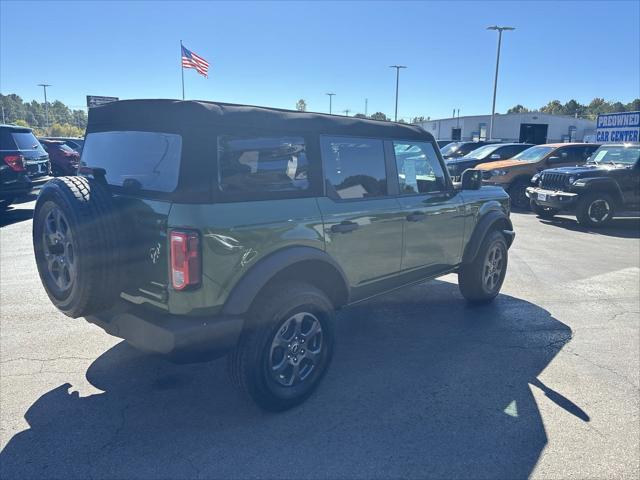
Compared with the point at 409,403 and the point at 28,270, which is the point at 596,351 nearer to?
the point at 409,403

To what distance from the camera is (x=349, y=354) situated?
3.96 meters

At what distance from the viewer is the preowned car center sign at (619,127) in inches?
848

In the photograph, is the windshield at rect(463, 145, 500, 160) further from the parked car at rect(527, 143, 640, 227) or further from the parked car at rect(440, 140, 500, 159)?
the parked car at rect(527, 143, 640, 227)

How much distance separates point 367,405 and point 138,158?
2.20 m

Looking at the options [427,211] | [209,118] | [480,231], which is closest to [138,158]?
[209,118]

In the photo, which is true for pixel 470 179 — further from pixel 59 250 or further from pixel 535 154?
pixel 535 154

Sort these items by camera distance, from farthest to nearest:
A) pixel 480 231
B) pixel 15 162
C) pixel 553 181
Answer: pixel 553 181 < pixel 15 162 < pixel 480 231

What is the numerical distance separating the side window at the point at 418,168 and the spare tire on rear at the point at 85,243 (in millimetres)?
2319

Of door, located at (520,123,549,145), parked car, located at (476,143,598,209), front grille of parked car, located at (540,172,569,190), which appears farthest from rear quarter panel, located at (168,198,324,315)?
door, located at (520,123,549,145)

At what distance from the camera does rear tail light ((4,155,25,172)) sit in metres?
9.49

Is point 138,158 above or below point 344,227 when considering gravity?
above

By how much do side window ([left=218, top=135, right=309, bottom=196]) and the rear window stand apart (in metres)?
0.28

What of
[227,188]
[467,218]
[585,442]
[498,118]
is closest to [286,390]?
[227,188]

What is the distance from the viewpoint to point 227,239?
262cm
